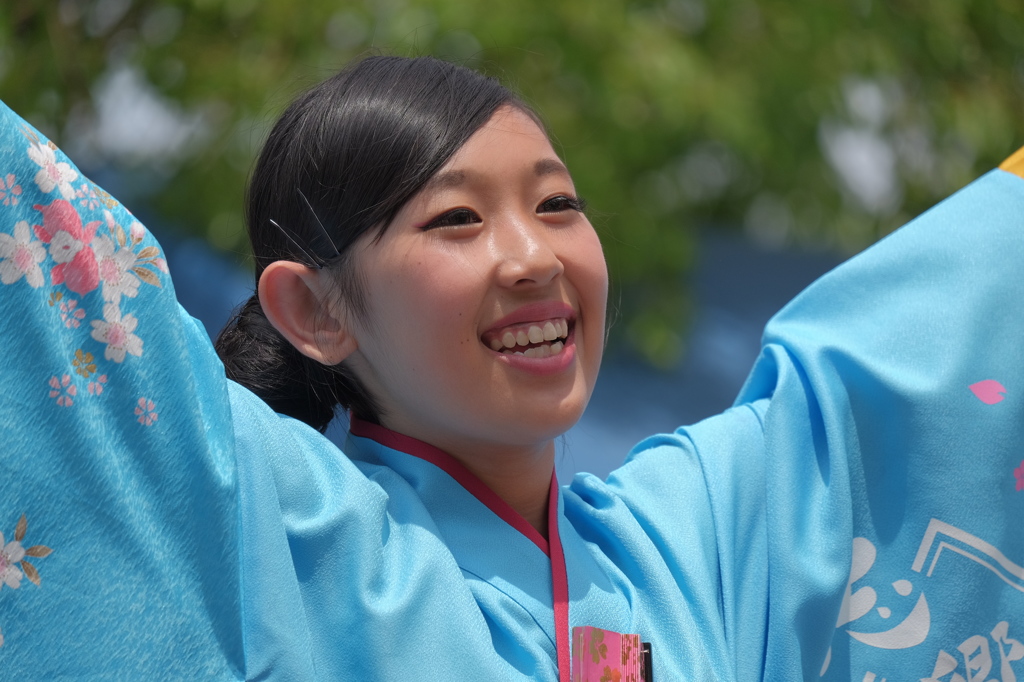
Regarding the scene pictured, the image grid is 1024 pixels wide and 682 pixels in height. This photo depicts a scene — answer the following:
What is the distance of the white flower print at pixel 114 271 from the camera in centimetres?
91

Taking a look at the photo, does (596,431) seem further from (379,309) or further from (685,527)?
(379,309)

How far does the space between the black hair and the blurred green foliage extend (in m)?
1.22

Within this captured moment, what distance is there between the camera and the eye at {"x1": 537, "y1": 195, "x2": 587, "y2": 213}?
112cm

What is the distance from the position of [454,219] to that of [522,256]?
0.25 feet

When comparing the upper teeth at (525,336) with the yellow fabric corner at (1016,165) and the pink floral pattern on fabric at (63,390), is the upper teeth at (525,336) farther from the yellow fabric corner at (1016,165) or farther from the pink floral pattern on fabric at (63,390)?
the yellow fabric corner at (1016,165)

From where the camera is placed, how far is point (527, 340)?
1060mm

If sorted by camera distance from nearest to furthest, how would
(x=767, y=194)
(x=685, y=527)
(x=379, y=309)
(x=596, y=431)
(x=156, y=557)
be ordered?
(x=156, y=557), (x=379, y=309), (x=685, y=527), (x=596, y=431), (x=767, y=194)

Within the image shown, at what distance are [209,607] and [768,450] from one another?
629 mm

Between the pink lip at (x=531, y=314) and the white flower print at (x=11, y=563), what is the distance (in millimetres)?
434

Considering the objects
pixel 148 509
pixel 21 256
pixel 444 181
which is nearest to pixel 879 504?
pixel 444 181

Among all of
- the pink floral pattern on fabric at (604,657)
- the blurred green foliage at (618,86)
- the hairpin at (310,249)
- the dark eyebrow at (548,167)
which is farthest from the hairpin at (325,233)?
the blurred green foliage at (618,86)

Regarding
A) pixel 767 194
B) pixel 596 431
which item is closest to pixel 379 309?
pixel 596 431

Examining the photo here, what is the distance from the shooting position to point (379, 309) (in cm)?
107

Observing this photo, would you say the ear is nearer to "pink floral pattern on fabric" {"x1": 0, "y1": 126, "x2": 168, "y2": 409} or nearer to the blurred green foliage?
"pink floral pattern on fabric" {"x1": 0, "y1": 126, "x2": 168, "y2": 409}
